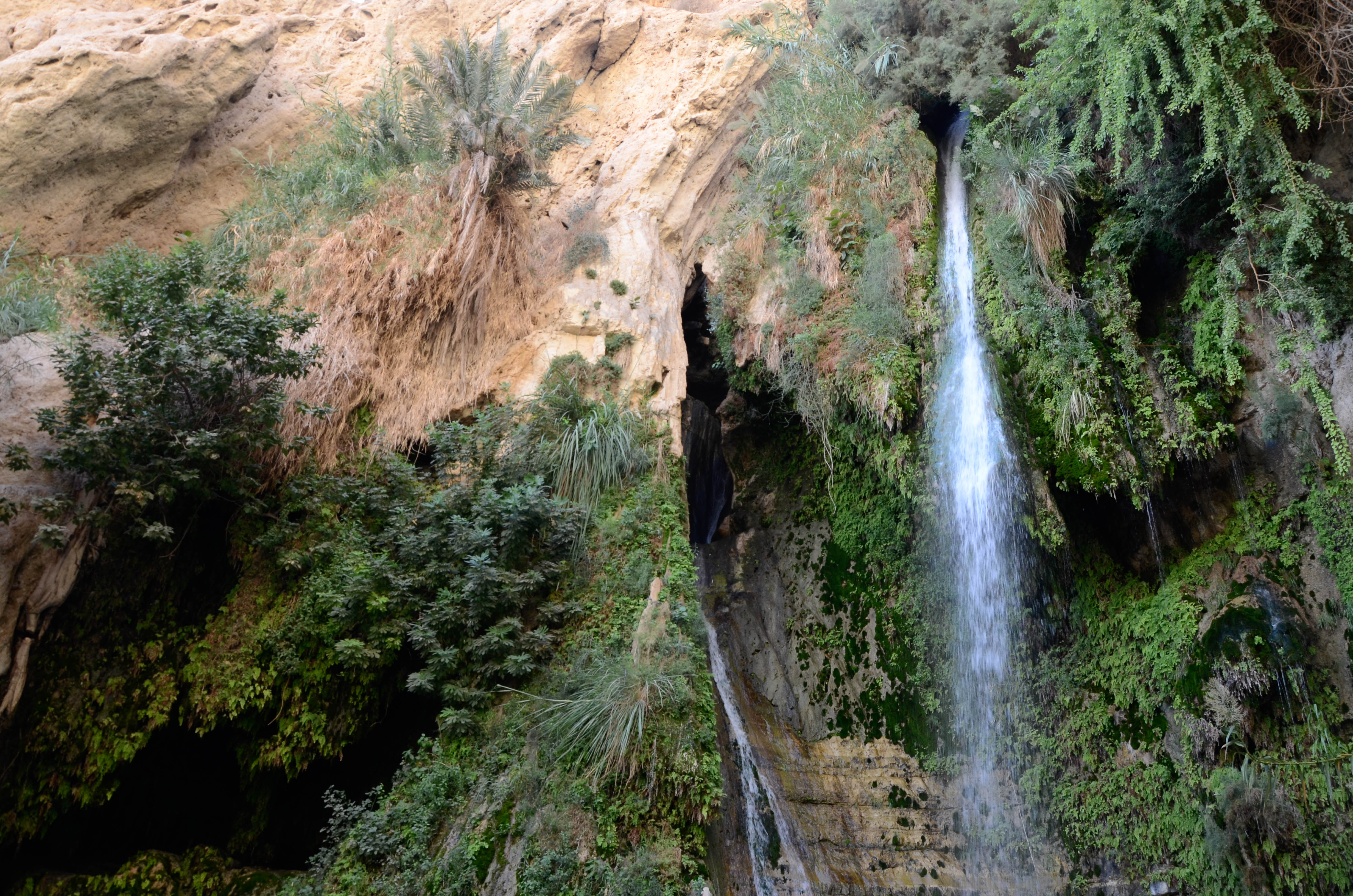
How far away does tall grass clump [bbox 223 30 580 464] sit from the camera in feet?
24.3

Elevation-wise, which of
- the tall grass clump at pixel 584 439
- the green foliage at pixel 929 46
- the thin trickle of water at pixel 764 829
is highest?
the green foliage at pixel 929 46

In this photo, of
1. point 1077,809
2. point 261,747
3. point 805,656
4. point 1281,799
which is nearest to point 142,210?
point 261,747

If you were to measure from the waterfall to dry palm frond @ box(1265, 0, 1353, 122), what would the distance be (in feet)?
10.7

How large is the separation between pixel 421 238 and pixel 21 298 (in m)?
3.74

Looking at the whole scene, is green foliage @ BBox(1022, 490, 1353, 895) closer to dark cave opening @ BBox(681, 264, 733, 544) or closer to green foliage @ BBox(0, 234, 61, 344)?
dark cave opening @ BBox(681, 264, 733, 544)

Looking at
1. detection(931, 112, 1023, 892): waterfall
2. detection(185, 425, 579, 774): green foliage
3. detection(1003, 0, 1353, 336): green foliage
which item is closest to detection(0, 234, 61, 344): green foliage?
detection(185, 425, 579, 774): green foliage

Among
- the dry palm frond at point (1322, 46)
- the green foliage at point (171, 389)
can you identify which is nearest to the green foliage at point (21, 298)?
the green foliage at point (171, 389)

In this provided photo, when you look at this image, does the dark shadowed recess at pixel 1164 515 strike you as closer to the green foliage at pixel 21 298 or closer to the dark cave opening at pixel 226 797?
the dark cave opening at pixel 226 797

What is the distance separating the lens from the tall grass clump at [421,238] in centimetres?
739

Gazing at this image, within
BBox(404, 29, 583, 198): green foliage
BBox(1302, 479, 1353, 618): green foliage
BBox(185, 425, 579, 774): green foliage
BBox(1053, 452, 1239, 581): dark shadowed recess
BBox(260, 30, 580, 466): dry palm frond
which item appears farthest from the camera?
BBox(404, 29, 583, 198): green foliage

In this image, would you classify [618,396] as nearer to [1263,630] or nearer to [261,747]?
[261,747]

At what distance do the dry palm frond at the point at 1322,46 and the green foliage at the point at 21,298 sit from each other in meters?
10.6

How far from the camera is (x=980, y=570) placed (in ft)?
24.6

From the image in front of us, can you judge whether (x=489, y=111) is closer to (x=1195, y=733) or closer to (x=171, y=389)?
(x=171, y=389)
